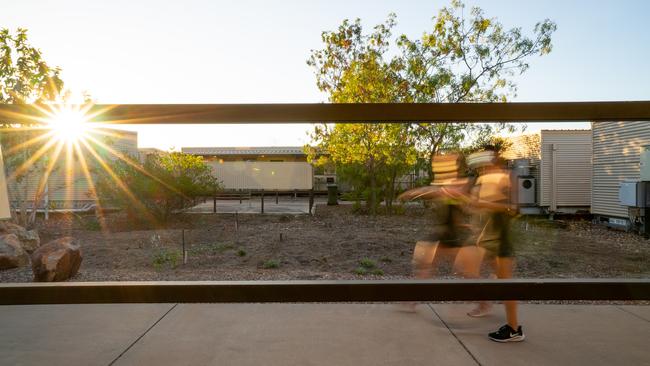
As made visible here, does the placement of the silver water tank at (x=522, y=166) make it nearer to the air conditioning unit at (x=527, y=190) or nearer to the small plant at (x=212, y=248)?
the air conditioning unit at (x=527, y=190)

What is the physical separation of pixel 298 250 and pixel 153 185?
5135mm

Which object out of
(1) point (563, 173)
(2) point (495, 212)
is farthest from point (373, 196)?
(2) point (495, 212)

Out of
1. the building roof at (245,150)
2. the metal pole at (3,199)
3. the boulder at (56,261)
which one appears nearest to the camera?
the metal pole at (3,199)

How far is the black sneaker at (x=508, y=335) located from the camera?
2654mm

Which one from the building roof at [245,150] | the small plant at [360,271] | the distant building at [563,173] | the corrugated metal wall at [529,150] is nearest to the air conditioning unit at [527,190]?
the distant building at [563,173]

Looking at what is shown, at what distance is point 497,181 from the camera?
298cm

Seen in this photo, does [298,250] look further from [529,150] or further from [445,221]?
[529,150]

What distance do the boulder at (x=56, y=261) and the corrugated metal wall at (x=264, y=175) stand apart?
2053cm

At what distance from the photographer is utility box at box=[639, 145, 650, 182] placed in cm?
1053

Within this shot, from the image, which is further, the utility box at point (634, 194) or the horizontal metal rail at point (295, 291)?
the utility box at point (634, 194)

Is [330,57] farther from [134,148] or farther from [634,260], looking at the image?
[634,260]

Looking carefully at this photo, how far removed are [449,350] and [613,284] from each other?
1047mm

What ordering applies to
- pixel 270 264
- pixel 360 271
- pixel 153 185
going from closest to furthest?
pixel 360 271 → pixel 270 264 → pixel 153 185

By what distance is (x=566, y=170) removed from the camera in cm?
1492
